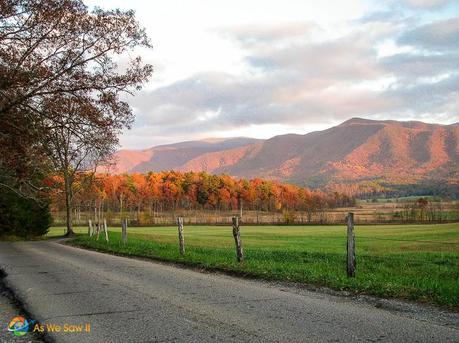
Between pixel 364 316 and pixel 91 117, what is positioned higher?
pixel 91 117

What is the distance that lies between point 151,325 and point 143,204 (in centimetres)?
14302

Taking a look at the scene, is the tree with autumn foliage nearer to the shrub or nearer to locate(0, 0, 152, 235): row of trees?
the shrub

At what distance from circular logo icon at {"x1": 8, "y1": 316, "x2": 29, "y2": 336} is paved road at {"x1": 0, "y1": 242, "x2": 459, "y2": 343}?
0.30 m

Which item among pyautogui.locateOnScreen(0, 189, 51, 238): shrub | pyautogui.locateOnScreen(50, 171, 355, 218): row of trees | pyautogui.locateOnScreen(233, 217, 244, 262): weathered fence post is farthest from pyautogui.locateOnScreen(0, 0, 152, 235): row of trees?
pyautogui.locateOnScreen(50, 171, 355, 218): row of trees

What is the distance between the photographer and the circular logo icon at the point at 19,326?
7332 mm

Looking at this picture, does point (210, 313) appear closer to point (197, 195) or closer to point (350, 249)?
point (350, 249)

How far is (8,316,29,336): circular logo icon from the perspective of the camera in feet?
24.1

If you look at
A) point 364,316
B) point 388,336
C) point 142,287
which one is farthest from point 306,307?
point 142,287

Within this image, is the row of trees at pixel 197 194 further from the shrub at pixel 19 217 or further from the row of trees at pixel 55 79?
the row of trees at pixel 55 79

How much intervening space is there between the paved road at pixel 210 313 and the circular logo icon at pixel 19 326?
0.30 metres

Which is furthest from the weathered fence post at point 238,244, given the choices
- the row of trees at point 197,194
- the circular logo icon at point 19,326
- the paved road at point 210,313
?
the row of trees at point 197,194

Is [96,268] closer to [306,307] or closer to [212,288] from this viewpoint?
[212,288]

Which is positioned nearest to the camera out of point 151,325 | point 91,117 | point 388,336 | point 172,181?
point 388,336

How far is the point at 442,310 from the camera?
832cm
